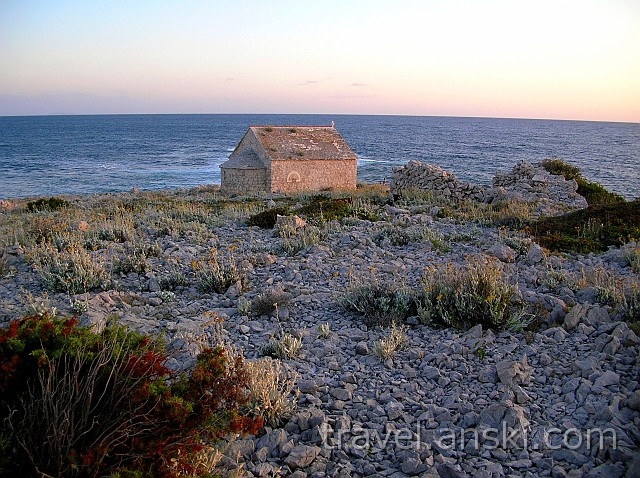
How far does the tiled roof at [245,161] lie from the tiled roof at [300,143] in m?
1.06

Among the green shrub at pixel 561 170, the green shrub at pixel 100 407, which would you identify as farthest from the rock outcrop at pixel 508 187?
the green shrub at pixel 100 407

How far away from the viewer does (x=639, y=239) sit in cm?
1066

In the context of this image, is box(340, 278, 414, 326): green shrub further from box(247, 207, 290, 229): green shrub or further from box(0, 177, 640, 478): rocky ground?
box(247, 207, 290, 229): green shrub

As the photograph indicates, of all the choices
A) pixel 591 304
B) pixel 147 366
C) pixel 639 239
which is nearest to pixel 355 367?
pixel 147 366

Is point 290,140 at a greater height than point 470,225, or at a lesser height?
greater

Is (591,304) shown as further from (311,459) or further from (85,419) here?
(85,419)

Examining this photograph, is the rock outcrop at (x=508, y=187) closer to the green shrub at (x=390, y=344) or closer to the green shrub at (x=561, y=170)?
the green shrub at (x=561, y=170)

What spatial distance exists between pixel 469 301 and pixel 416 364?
4.75 ft

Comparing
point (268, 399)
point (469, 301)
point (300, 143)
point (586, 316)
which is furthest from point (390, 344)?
point (300, 143)

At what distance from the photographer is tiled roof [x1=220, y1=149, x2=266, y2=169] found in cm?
3064

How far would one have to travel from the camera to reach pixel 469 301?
21.4 ft

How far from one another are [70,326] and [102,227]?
28.6 feet

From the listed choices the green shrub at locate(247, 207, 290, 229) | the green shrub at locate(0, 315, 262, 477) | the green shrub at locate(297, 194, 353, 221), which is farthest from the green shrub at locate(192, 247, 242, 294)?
the green shrub at locate(297, 194, 353, 221)

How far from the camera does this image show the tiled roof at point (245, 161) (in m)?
30.6
